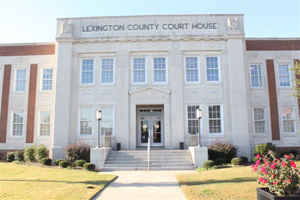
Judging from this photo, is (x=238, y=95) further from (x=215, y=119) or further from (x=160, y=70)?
(x=160, y=70)

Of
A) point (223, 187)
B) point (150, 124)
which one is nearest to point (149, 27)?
point (150, 124)

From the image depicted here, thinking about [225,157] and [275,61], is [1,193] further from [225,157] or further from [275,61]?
[275,61]

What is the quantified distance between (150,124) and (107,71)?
19.0 ft

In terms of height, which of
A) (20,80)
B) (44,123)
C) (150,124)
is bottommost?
(150,124)

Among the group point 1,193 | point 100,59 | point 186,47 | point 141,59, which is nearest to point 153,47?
point 141,59

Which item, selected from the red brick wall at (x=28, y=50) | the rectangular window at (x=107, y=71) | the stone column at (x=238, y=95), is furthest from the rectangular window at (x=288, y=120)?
the red brick wall at (x=28, y=50)

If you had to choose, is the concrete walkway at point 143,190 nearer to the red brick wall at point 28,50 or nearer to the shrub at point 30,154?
the shrub at point 30,154

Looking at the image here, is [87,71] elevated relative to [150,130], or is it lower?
elevated

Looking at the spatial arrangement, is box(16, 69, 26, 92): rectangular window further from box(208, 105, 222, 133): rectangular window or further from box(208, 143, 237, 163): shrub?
box(208, 143, 237, 163): shrub

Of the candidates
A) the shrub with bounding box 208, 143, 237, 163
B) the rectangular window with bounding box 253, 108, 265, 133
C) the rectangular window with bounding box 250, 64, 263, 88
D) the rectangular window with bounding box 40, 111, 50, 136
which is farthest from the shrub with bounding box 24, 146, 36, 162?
the rectangular window with bounding box 250, 64, 263, 88

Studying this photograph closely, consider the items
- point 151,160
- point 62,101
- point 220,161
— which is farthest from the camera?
point 62,101

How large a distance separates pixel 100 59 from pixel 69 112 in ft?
16.7

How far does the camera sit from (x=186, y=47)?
67.5 feet

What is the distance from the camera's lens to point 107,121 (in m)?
20.1
